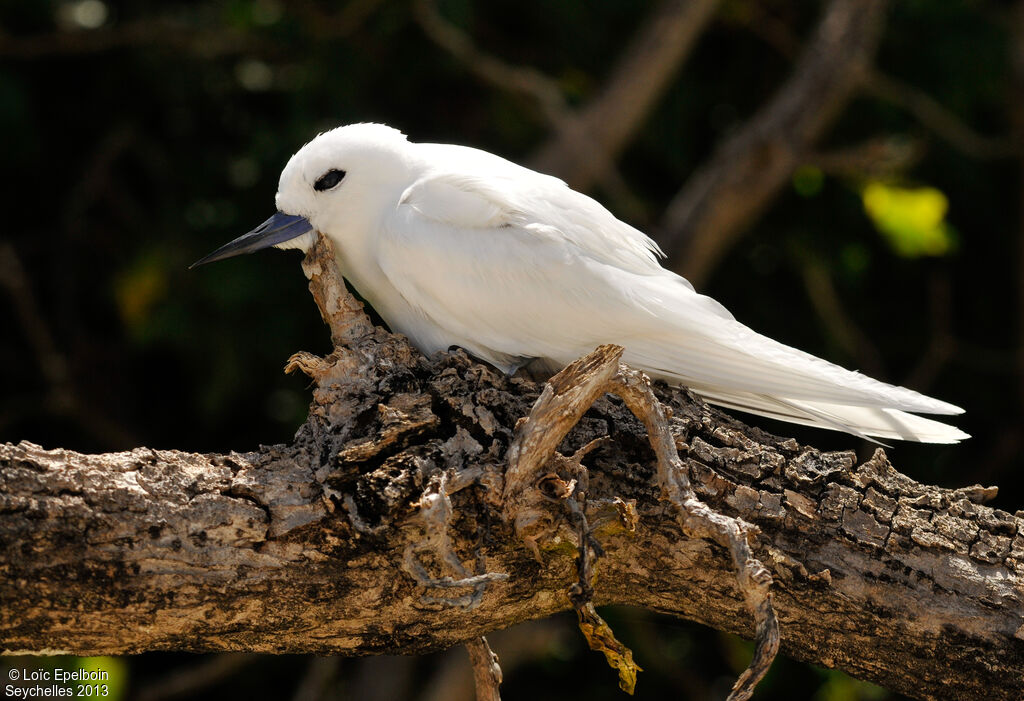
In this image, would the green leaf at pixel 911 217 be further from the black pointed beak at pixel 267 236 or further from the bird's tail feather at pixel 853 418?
the black pointed beak at pixel 267 236

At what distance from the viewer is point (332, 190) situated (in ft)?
13.4

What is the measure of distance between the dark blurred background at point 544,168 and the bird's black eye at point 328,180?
74.3 inches

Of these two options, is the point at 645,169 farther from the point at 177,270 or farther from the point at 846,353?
the point at 177,270

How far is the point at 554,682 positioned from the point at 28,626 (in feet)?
15.9

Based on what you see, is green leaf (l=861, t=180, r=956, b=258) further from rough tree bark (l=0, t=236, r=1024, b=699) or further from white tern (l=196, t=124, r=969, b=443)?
rough tree bark (l=0, t=236, r=1024, b=699)

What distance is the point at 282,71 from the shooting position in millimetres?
6727

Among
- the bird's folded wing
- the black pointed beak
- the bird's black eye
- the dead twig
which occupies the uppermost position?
the bird's black eye

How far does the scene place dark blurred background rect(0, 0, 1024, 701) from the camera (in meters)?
6.14

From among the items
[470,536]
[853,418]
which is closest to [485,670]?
[470,536]

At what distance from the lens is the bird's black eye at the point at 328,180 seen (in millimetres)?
4082

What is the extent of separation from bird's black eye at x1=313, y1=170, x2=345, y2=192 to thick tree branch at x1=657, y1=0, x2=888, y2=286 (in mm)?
2592

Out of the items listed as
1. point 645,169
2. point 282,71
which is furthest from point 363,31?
point 645,169

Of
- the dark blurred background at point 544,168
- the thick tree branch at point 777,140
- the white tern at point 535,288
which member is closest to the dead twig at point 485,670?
the white tern at point 535,288

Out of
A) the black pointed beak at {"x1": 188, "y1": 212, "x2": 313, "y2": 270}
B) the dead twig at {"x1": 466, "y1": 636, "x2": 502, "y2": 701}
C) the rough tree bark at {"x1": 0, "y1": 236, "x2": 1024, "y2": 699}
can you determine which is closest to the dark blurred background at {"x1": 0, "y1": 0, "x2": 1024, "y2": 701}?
the black pointed beak at {"x1": 188, "y1": 212, "x2": 313, "y2": 270}
